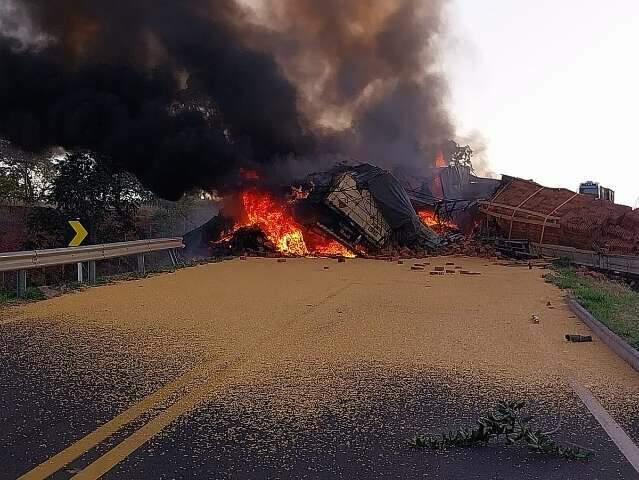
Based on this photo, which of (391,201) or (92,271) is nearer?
(92,271)

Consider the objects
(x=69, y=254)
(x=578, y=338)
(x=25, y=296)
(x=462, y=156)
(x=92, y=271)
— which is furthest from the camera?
(x=462, y=156)

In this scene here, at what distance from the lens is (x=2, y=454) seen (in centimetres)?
334

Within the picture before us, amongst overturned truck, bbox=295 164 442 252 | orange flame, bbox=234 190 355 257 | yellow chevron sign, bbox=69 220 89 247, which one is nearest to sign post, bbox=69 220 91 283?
yellow chevron sign, bbox=69 220 89 247

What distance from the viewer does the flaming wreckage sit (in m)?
18.8

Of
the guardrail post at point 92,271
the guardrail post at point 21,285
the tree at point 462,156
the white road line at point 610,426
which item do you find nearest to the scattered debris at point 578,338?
the white road line at point 610,426

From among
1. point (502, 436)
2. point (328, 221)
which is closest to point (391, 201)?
point (328, 221)

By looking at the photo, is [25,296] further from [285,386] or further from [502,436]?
[502,436]

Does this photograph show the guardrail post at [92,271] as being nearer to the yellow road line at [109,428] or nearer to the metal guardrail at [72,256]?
the metal guardrail at [72,256]

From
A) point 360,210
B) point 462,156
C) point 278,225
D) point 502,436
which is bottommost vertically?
point 502,436

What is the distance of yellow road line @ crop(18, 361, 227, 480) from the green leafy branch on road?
6.09 ft

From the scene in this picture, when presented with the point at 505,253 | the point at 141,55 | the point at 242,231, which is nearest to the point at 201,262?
the point at 242,231

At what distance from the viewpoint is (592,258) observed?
16578mm

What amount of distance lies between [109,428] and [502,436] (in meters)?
2.52

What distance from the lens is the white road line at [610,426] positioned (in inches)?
140
